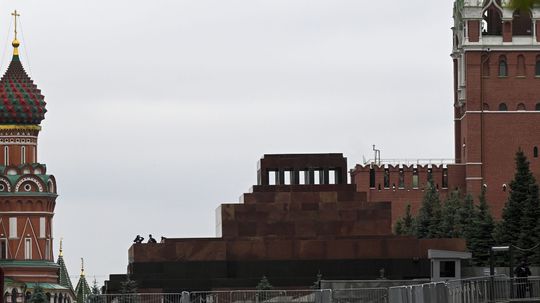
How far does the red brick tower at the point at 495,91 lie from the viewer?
172500mm

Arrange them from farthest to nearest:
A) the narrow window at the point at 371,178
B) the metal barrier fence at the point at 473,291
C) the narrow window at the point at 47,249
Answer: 1. the narrow window at the point at 47,249
2. the narrow window at the point at 371,178
3. the metal barrier fence at the point at 473,291

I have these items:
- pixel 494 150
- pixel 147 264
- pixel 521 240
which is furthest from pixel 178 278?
pixel 494 150

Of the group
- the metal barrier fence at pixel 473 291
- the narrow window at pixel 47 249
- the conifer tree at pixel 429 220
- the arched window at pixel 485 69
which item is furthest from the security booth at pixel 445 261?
the narrow window at pixel 47 249

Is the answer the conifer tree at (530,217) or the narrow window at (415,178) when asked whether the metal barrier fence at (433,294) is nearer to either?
the conifer tree at (530,217)

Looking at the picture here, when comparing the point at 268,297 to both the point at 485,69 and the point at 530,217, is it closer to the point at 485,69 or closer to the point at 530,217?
the point at 530,217

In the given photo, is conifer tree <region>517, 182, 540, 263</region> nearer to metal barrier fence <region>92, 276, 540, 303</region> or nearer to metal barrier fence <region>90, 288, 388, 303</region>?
metal barrier fence <region>90, 288, 388, 303</region>

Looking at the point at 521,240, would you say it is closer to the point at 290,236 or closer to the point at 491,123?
the point at 290,236

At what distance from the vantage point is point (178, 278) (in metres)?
73.9

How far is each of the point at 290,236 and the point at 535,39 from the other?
103m

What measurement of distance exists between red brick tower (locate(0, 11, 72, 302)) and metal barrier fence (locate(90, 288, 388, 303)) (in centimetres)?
10959

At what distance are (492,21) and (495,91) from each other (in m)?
5.61

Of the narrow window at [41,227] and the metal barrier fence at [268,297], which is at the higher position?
the narrow window at [41,227]

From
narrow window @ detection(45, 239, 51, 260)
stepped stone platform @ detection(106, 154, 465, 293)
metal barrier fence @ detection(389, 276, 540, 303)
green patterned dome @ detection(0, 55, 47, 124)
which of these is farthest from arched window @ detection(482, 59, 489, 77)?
metal barrier fence @ detection(389, 276, 540, 303)

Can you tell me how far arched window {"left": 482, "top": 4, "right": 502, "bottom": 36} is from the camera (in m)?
176
